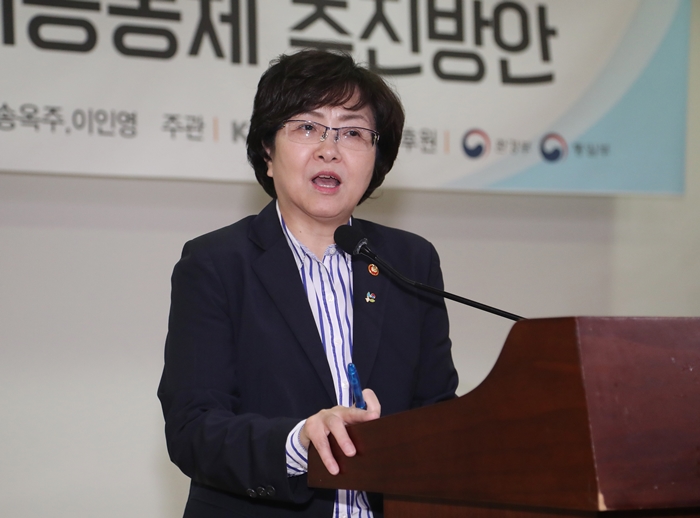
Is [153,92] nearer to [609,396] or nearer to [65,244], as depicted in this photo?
[65,244]

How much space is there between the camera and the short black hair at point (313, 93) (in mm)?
1698

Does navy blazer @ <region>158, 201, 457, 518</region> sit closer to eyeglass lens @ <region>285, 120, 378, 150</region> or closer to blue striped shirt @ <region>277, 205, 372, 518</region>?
blue striped shirt @ <region>277, 205, 372, 518</region>

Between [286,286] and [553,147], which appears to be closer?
[286,286]

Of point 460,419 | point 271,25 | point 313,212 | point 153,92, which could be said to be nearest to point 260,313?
point 313,212

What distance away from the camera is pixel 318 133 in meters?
1.70

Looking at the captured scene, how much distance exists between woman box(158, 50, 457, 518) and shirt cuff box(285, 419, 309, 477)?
0.8 inches

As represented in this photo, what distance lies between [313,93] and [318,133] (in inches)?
3.3

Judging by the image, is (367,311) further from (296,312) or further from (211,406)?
(211,406)

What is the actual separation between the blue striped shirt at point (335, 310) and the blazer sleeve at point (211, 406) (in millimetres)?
163

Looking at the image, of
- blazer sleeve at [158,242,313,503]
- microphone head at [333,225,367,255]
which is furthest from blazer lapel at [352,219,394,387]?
blazer sleeve at [158,242,313,503]

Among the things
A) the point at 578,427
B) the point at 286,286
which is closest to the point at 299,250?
the point at 286,286

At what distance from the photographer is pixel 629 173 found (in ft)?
10.3

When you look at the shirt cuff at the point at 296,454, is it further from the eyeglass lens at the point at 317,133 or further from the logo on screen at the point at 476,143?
the logo on screen at the point at 476,143

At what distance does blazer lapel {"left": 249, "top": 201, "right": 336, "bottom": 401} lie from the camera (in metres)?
1.52
